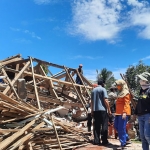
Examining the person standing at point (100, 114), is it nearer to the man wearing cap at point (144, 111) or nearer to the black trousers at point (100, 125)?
the black trousers at point (100, 125)

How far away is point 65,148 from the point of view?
531 cm

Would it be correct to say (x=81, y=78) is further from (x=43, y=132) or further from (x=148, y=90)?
(x=148, y=90)

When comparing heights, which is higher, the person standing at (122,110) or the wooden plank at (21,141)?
the person standing at (122,110)

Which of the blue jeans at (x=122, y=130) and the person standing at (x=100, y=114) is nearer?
the blue jeans at (x=122, y=130)

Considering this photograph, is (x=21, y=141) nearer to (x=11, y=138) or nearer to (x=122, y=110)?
(x=11, y=138)

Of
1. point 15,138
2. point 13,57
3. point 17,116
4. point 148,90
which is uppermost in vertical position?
point 13,57

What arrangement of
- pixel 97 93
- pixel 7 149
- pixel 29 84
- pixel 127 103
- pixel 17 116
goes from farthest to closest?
pixel 29 84 → pixel 97 93 → pixel 127 103 → pixel 17 116 → pixel 7 149

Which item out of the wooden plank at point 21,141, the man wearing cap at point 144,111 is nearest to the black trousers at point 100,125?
the man wearing cap at point 144,111

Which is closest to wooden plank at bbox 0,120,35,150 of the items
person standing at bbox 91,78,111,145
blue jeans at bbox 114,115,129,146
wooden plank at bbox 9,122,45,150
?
wooden plank at bbox 9,122,45,150

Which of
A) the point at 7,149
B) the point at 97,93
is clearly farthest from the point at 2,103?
the point at 97,93

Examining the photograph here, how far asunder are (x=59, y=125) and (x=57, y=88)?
200 inches

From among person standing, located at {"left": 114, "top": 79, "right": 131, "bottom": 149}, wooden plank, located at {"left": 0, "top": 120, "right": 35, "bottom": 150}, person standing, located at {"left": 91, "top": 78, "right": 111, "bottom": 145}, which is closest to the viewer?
wooden plank, located at {"left": 0, "top": 120, "right": 35, "bottom": 150}

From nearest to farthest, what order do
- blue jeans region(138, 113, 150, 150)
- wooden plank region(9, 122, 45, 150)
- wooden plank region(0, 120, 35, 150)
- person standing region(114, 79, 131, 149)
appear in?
wooden plank region(0, 120, 35, 150) → wooden plank region(9, 122, 45, 150) → blue jeans region(138, 113, 150, 150) → person standing region(114, 79, 131, 149)

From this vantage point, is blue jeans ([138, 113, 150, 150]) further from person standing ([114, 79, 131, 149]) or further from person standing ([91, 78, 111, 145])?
person standing ([91, 78, 111, 145])
